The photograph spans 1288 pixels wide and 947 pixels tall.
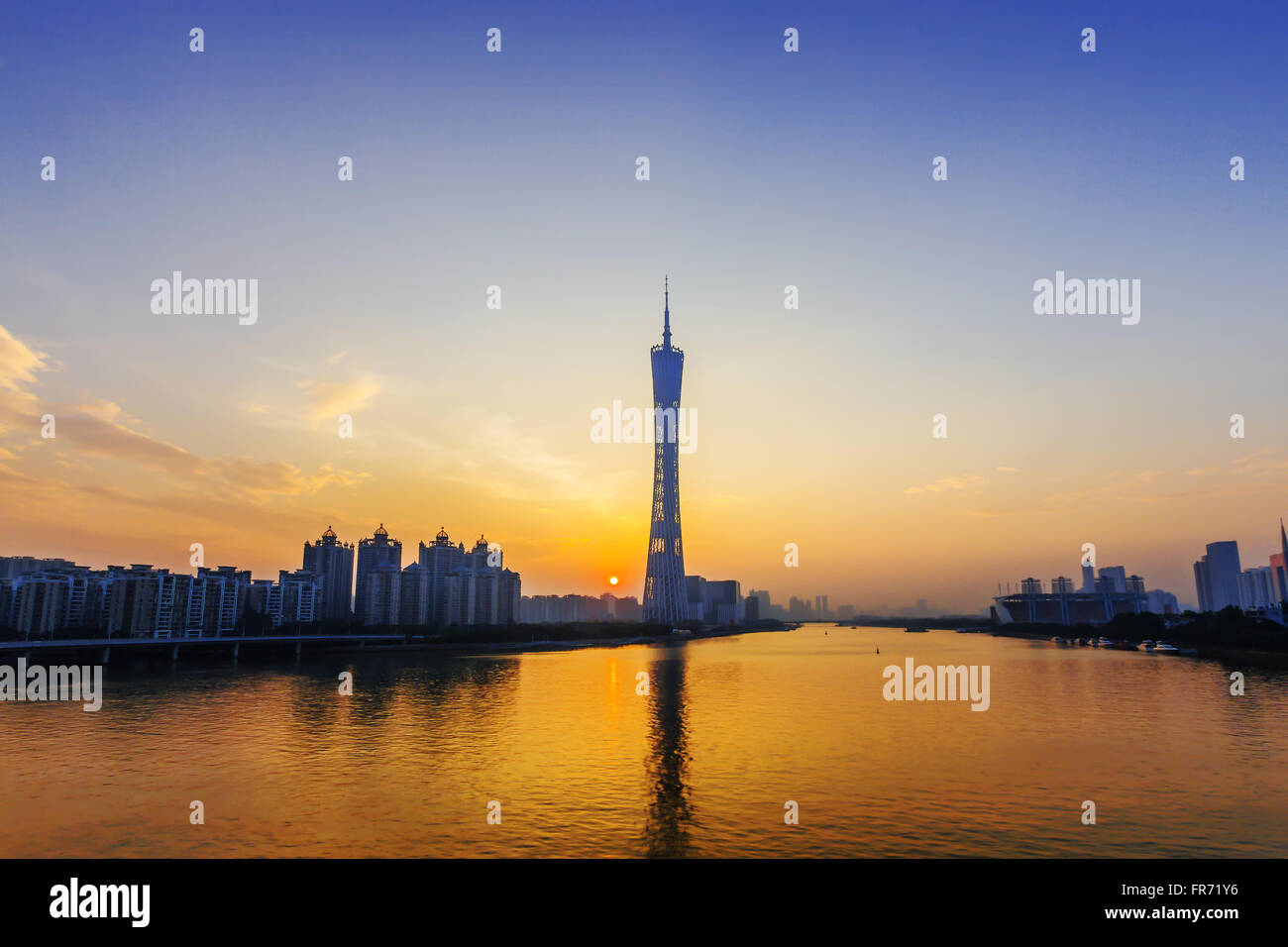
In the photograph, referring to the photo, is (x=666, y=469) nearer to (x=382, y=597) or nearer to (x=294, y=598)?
(x=382, y=597)

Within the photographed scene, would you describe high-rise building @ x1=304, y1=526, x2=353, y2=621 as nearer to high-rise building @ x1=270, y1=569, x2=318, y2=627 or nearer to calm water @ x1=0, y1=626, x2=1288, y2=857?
high-rise building @ x1=270, y1=569, x2=318, y2=627

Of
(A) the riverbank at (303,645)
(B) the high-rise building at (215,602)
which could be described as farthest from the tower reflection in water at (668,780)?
(B) the high-rise building at (215,602)

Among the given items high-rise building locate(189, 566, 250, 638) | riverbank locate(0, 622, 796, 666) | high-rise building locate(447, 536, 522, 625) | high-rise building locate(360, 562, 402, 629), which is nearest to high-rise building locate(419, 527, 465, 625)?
high-rise building locate(447, 536, 522, 625)

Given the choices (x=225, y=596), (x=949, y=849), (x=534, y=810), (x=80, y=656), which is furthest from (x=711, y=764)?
(x=225, y=596)

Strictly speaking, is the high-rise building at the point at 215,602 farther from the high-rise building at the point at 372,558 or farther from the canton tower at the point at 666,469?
the canton tower at the point at 666,469
